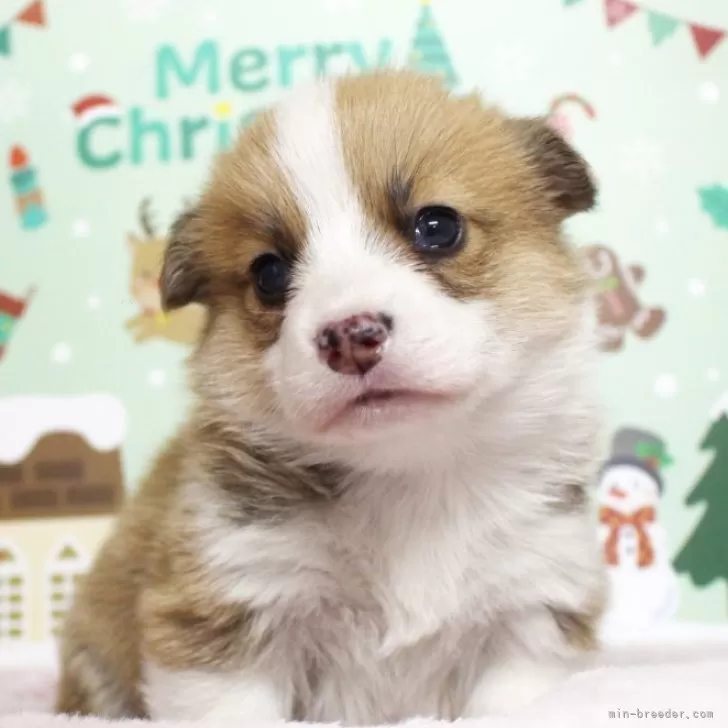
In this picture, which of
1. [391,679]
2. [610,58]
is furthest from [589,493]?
[610,58]

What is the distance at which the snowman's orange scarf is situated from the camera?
223 centimetres

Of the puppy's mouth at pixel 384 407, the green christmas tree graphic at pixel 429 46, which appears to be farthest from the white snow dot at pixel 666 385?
the puppy's mouth at pixel 384 407

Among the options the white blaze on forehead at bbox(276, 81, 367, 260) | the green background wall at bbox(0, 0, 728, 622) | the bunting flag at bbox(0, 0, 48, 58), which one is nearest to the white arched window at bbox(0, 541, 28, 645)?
the green background wall at bbox(0, 0, 728, 622)

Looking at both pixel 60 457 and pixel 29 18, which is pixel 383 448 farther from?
pixel 29 18

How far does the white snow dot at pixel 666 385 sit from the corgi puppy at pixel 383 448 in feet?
3.28

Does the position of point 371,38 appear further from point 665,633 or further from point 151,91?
point 665,633

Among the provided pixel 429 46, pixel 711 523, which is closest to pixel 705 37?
pixel 429 46

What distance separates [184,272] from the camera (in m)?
1.39

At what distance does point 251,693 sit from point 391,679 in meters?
0.18

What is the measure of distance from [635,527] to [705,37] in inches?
45.2

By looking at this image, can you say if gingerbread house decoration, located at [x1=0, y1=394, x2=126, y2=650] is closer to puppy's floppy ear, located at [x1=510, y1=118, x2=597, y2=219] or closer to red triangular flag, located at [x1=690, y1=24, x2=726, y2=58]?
puppy's floppy ear, located at [x1=510, y1=118, x2=597, y2=219]

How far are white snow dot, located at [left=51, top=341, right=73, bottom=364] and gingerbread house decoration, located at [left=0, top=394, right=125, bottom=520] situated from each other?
0.29ft

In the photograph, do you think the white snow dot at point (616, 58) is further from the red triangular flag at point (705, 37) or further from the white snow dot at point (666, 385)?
the white snow dot at point (666, 385)

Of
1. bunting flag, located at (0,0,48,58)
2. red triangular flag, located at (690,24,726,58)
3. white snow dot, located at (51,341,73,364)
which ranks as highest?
bunting flag, located at (0,0,48,58)
